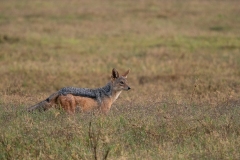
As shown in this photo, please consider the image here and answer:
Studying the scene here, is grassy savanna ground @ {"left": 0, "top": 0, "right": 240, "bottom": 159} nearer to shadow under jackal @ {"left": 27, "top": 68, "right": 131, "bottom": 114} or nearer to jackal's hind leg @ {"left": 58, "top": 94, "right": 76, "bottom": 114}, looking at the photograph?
shadow under jackal @ {"left": 27, "top": 68, "right": 131, "bottom": 114}

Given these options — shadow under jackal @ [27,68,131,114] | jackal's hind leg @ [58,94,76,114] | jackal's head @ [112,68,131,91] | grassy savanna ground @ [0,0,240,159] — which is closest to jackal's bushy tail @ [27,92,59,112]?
shadow under jackal @ [27,68,131,114]

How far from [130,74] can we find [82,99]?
21.2 feet

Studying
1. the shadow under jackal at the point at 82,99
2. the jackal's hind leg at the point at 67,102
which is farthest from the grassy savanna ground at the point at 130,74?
the jackal's hind leg at the point at 67,102

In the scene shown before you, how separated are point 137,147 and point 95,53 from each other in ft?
39.5

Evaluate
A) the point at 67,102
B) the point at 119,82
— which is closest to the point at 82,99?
the point at 67,102

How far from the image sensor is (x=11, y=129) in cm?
856

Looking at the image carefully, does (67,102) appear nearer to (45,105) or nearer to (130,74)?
(45,105)

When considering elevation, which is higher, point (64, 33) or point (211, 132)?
point (211, 132)

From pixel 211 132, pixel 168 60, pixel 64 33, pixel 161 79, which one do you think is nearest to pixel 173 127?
pixel 211 132

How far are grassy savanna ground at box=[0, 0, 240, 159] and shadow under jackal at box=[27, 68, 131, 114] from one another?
240 mm

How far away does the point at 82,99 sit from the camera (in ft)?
33.7

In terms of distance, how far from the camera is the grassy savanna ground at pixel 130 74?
821 cm

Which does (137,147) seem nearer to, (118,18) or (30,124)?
(30,124)

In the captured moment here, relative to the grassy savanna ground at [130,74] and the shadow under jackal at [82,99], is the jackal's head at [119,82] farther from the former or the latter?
the grassy savanna ground at [130,74]
